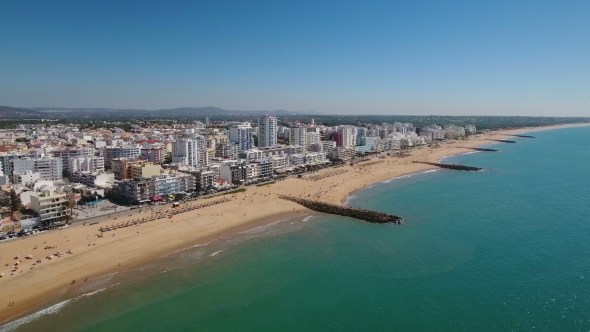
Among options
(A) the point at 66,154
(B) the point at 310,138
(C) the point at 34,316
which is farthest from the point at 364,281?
(B) the point at 310,138

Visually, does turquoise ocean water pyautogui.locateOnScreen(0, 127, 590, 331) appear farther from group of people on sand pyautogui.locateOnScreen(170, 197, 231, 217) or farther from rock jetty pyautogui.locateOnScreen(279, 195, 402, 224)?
group of people on sand pyautogui.locateOnScreen(170, 197, 231, 217)

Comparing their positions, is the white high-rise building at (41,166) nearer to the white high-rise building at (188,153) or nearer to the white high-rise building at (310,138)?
the white high-rise building at (188,153)

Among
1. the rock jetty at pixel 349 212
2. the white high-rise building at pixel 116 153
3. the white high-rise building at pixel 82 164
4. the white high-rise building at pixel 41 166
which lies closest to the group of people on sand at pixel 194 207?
the rock jetty at pixel 349 212

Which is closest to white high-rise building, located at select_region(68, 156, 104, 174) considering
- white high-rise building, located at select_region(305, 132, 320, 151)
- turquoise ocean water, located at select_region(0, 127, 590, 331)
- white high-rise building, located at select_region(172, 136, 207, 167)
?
white high-rise building, located at select_region(172, 136, 207, 167)

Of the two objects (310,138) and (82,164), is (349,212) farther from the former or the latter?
(310,138)

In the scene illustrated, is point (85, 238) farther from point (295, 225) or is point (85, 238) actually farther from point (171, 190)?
point (295, 225)

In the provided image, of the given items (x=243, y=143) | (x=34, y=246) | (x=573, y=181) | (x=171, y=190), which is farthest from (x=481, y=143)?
(x=34, y=246)
